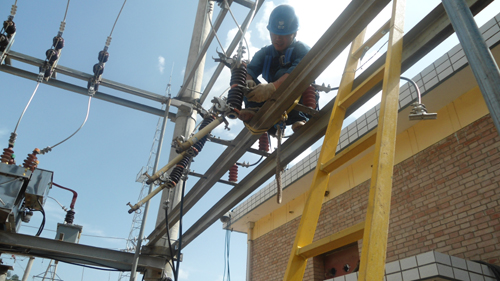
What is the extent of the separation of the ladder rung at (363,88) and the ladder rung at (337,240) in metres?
1.19

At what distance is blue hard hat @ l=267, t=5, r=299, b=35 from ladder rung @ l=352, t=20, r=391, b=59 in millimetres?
716

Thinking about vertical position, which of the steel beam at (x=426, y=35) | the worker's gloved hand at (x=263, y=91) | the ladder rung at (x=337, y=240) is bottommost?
the ladder rung at (x=337, y=240)

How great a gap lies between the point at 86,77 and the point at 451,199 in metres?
6.23

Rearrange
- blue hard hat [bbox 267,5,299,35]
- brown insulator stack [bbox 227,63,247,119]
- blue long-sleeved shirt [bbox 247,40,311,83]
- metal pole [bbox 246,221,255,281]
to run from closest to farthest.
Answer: brown insulator stack [bbox 227,63,247,119] < blue hard hat [bbox 267,5,299,35] < blue long-sleeved shirt [bbox 247,40,311,83] < metal pole [bbox 246,221,255,281]

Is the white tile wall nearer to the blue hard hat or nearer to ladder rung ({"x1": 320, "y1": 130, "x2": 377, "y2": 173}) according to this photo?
the blue hard hat

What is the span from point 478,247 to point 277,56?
12.4 ft

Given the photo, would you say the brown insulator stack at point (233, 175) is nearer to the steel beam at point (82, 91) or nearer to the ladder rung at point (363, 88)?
the ladder rung at point (363, 88)

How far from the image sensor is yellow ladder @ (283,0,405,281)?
66.2 inches

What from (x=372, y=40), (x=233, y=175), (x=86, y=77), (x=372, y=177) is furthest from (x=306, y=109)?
(x=86, y=77)

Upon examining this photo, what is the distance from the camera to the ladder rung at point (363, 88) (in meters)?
2.63

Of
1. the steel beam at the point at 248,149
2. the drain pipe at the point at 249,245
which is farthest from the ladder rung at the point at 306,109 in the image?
the drain pipe at the point at 249,245

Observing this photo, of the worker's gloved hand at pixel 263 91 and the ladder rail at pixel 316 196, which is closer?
the ladder rail at pixel 316 196

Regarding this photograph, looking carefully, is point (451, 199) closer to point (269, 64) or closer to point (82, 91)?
point (269, 64)

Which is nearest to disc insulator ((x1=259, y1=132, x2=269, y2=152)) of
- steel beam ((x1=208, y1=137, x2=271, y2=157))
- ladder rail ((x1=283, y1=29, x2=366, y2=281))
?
steel beam ((x1=208, y1=137, x2=271, y2=157))
